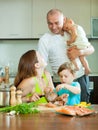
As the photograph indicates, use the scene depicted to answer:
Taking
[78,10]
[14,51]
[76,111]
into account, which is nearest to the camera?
[76,111]

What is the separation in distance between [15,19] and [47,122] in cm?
316

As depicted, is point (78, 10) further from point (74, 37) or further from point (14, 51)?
point (74, 37)

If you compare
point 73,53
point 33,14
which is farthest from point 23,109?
point 33,14

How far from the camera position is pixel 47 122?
54.0 inches

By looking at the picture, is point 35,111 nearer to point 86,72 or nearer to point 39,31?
point 86,72

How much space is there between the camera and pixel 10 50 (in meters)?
4.60

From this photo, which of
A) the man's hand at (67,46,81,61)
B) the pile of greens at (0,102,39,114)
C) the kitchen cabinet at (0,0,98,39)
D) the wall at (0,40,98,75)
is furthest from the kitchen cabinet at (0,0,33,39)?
the pile of greens at (0,102,39,114)

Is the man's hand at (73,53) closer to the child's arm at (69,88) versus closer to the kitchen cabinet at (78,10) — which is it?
the child's arm at (69,88)

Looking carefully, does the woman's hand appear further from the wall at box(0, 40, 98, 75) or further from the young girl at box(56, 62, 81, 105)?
the wall at box(0, 40, 98, 75)

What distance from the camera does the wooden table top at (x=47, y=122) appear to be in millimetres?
1267

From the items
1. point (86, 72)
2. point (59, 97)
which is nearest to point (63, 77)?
point (59, 97)

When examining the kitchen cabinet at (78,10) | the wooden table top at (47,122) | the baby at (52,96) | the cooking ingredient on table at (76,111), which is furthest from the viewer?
the kitchen cabinet at (78,10)

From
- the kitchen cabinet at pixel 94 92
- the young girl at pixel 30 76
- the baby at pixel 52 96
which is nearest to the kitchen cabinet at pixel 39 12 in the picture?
the kitchen cabinet at pixel 94 92

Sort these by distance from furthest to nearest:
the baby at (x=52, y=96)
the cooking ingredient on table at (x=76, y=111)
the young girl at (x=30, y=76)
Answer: the young girl at (x=30, y=76) → the baby at (x=52, y=96) → the cooking ingredient on table at (x=76, y=111)
